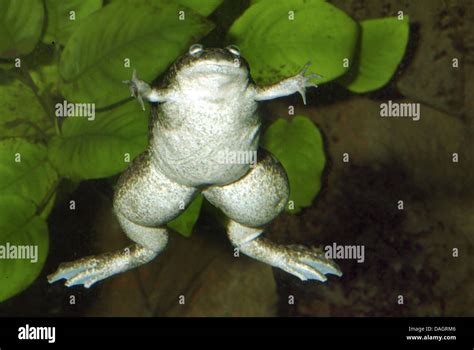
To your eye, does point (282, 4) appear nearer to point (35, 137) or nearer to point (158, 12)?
point (158, 12)

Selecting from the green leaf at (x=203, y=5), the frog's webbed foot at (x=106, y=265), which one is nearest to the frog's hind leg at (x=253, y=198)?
the frog's webbed foot at (x=106, y=265)

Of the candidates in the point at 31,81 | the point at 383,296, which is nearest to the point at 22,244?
the point at 31,81

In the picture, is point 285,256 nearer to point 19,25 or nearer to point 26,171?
point 26,171

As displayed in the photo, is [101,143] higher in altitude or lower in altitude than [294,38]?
lower

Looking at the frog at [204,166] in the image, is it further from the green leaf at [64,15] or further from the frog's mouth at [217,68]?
the green leaf at [64,15]

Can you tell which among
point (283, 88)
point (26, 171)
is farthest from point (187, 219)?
point (283, 88)

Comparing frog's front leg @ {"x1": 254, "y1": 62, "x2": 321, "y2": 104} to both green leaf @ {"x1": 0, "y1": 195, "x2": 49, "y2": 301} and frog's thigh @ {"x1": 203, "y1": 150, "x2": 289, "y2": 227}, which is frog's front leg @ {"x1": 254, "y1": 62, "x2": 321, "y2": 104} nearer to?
frog's thigh @ {"x1": 203, "y1": 150, "x2": 289, "y2": 227}
